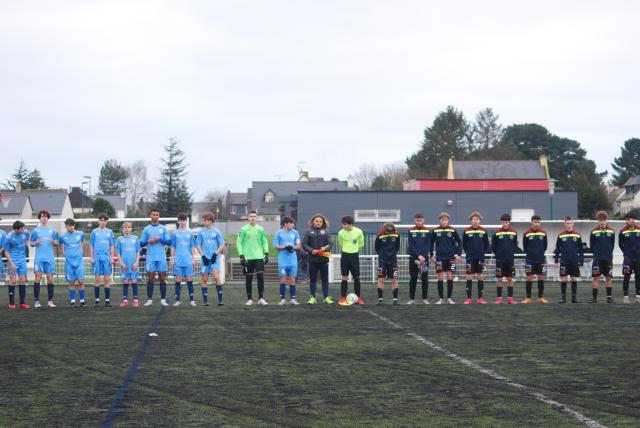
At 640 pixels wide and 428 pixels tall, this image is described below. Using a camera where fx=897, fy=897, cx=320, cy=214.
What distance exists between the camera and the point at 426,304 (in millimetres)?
19391

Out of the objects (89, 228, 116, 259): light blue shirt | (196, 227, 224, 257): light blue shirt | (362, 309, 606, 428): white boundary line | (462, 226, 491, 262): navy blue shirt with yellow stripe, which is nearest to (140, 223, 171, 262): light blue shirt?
(196, 227, 224, 257): light blue shirt

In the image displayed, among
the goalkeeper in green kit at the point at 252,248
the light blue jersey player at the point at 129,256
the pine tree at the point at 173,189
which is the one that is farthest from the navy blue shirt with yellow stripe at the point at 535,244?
the pine tree at the point at 173,189

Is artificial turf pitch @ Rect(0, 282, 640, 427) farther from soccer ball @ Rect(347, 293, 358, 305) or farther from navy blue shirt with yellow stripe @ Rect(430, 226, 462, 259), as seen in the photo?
navy blue shirt with yellow stripe @ Rect(430, 226, 462, 259)

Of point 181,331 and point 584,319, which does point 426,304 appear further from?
point 181,331

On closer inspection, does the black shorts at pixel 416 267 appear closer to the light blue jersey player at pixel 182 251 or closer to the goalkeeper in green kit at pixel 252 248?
the goalkeeper in green kit at pixel 252 248

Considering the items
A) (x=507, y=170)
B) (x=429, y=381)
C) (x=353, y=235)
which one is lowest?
(x=429, y=381)

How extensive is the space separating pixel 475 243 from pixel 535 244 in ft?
4.33

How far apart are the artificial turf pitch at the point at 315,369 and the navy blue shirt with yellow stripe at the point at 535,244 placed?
3.21 metres

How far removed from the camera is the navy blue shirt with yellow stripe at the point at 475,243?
19453 mm

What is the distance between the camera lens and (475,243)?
767 inches

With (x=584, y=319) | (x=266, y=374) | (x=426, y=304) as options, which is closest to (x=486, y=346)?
(x=266, y=374)

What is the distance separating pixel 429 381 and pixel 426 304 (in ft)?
34.7

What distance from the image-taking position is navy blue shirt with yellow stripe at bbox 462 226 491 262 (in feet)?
63.8

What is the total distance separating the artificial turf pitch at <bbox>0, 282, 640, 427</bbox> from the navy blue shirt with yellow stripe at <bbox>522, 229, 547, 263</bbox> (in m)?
3.21
